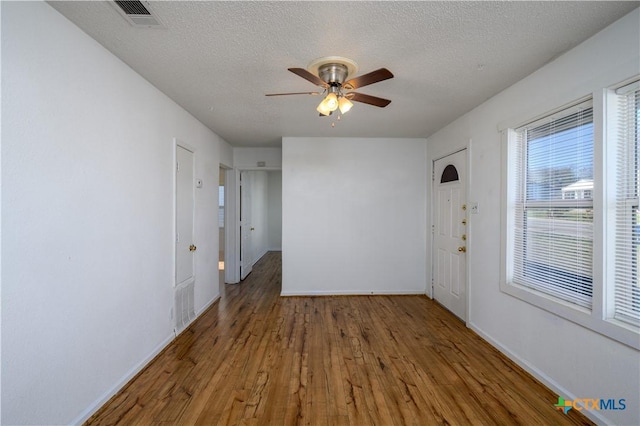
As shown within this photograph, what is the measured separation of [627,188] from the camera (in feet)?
5.29

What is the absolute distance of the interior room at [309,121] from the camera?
1.47 metres

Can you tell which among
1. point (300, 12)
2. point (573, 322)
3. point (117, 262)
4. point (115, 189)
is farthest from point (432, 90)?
point (117, 262)

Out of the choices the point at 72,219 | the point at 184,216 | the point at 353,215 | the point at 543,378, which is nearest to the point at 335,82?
the point at 72,219

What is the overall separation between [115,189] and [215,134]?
224 cm

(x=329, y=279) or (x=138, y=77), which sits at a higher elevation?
(x=138, y=77)

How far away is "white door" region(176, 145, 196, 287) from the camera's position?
9.64 ft

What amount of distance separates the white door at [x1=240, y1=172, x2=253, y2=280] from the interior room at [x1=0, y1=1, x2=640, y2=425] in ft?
5.42

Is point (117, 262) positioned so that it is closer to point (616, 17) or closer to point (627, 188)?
point (627, 188)

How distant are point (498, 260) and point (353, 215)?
7.04 feet

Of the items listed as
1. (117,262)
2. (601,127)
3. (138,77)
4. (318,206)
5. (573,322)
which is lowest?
(573,322)

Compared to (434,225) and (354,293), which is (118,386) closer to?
(354,293)

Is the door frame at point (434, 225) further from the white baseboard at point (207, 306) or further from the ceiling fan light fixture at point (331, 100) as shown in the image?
the white baseboard at point (207, 306)

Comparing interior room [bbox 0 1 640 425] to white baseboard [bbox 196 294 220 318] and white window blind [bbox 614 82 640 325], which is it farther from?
white baseboard [bbox 196 294 220 318]

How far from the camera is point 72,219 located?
163cm
